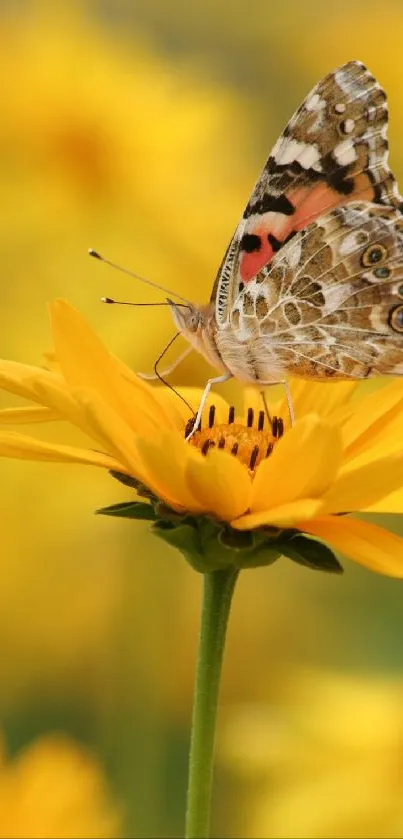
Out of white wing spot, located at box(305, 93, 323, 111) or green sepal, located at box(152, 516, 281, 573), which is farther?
white wing spot, located at box(305, 93, 323, 111)

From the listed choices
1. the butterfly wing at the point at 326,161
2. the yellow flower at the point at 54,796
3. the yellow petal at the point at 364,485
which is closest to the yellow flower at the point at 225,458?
the yellow petal at the point at 364,485

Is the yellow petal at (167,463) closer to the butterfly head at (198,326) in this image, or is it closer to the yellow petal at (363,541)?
the yellow petal at (363,541)

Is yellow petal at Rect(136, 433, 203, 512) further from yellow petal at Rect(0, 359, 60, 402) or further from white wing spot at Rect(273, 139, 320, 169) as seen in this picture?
white wing spot at Rect(273, 139, 320, 169)

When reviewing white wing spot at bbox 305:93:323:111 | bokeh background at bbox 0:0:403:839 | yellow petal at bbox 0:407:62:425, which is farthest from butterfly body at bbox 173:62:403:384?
bokeh background at bbox 0:0:403:839

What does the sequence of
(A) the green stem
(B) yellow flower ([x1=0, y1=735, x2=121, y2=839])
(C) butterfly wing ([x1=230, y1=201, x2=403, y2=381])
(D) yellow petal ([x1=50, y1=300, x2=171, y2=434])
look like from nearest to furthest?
(A) the green stem → (D) yellow petal ([x1=50, y1=300, x2=171, y2=434]) → (C) butterfly wing ([x1=230, y1=201, x2=403, y2=381]) → (B) yellow flower ([x1=0, y1=735, x2=121, y2=839])

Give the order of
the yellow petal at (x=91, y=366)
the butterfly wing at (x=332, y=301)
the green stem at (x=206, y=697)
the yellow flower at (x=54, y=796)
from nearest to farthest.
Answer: the green stem at (x=206, y=697) → the yellow petal at (x=91, y=366) → the butterfly wing at (x=332, y=301) → the yellow flower at (x=54, y=796)

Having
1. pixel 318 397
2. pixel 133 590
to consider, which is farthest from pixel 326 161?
Result: pixel 133 590

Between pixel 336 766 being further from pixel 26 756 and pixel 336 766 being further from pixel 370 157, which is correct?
pixel 370 157

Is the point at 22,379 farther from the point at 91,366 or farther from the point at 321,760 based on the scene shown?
the point at 321,760

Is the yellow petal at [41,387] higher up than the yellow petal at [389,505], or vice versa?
the yellow petal at [41,387]
